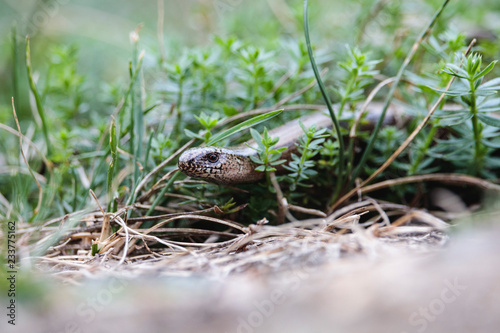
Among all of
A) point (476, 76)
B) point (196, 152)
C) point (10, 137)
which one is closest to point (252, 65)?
point (196, 152)

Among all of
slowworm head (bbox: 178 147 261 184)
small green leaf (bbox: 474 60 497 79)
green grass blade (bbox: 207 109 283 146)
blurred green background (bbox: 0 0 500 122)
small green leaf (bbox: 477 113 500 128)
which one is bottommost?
slowworm head (bbox: 178 147 261 184)

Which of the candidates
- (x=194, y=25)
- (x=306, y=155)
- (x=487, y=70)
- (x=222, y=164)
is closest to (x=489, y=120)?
(x=487, y=70)

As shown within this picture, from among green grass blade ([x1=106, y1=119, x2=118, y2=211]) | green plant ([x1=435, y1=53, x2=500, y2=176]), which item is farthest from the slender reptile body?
green plant ([x1=435, y1=53, x2=500, y2=176])

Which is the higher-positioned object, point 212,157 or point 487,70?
point 487,70

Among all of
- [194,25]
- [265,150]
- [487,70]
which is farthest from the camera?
[194,25]

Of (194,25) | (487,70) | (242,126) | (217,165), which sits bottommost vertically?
(217,165)

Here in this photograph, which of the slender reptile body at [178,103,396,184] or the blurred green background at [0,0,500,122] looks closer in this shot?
the slender reptile body at [178,103,396,184]

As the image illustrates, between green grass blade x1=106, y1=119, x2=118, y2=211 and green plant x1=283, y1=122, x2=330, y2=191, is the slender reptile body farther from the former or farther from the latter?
green grass blade x1=106, y1=119, x2=118, y2=211

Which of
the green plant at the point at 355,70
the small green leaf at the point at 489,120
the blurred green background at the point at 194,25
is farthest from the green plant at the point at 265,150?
the blurred green background at the point at 194,25

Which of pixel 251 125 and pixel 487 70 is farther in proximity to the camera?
pixel 251 125

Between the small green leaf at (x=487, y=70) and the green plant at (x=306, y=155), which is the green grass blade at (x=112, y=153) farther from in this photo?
the small green leaf at (x=487, y=70)

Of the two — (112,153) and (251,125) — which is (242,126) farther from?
(112,153)

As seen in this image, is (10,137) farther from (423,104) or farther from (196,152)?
(423,104)
